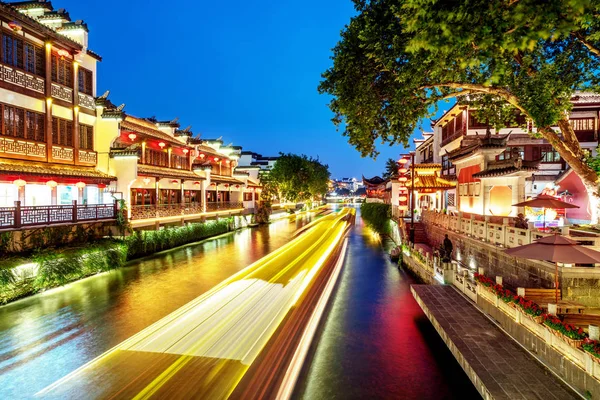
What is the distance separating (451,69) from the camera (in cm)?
1330

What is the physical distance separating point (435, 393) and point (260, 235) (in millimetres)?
30706

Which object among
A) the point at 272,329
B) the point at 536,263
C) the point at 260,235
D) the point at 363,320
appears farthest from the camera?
the point at 260,235

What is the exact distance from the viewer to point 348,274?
2069 centimetres

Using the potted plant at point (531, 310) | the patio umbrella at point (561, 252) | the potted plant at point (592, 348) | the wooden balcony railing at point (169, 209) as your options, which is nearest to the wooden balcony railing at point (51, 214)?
the wooden balcony railing at point (169, 209)

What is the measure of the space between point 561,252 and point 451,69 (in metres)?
7.93

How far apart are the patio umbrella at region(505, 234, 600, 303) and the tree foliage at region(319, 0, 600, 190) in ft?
15.5

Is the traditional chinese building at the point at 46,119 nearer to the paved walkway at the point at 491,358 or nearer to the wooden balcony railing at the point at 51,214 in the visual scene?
the wooden balcony railing at the point at 51,214

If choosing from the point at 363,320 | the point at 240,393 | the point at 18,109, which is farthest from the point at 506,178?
the point at 18,109

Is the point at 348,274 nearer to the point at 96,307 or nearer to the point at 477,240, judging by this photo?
the point at 477,240

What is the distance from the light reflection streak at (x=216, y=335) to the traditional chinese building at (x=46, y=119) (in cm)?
978

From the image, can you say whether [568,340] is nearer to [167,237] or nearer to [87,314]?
[87,314]

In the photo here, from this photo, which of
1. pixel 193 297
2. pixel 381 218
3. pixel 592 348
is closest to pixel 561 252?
pixel 592 348

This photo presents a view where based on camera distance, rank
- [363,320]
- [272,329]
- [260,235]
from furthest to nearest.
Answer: [260,235] < [363,320] < [272,329]

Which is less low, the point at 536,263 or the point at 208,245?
the point at 536,263
